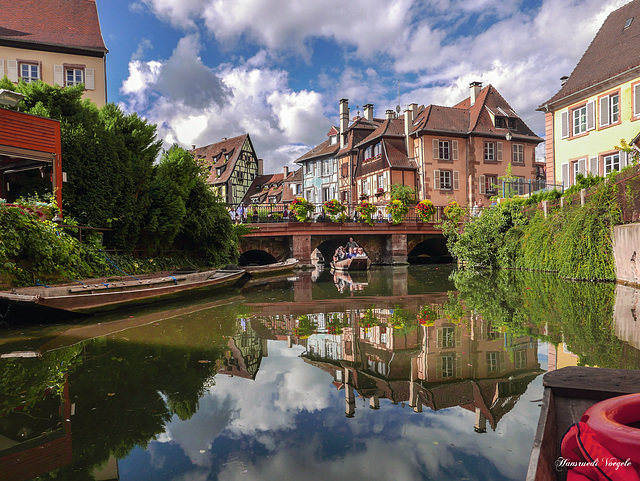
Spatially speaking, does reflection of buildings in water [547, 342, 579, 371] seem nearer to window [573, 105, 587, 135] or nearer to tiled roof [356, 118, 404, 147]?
window [573, 105, 587, 135]

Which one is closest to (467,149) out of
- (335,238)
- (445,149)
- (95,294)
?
(445,149)

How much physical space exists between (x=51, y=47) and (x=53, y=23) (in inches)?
82.4

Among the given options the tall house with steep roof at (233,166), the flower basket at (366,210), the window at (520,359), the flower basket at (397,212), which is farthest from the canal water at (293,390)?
the tall house with steep roof at (233,166)

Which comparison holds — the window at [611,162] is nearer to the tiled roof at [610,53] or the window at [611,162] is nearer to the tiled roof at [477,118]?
the tiled roof at [610,53]

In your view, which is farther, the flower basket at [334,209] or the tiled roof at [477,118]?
the tiled roof at [477,118]

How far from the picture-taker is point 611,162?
2116cm

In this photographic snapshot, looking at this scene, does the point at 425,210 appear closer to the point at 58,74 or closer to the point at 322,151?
the point at 58,74

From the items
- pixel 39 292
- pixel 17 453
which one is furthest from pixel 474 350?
pixel 39 292

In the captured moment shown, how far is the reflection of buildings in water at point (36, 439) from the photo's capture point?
10.9 ft

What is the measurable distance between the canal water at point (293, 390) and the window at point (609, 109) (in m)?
14.0

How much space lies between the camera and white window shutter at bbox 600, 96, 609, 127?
21169 mm

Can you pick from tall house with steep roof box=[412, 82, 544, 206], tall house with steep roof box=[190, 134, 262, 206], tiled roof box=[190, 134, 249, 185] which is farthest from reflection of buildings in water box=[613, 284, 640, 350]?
tiled roof box=[190, 134, 249, 185]

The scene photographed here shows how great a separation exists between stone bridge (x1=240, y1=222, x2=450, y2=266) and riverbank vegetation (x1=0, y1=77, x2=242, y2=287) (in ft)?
23.9

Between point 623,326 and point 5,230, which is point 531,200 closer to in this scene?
point 623,326
